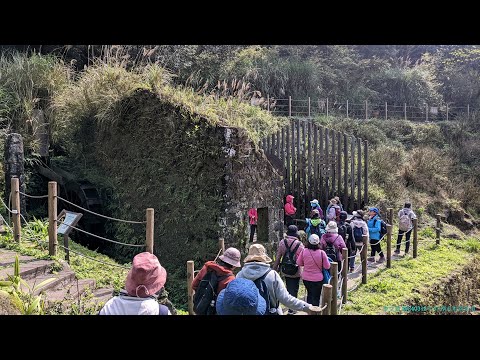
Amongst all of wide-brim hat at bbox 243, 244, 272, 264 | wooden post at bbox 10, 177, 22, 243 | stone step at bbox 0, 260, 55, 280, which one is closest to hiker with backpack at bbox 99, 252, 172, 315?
wide-brim hat at bbox 243, 244, 272, 264

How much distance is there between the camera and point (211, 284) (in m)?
4.32

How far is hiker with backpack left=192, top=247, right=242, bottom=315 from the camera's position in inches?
168

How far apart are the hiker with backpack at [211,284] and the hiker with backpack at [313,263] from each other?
222cm

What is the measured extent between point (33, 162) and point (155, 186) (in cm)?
445

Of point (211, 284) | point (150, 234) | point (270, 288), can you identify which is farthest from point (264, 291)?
point (150, 234)

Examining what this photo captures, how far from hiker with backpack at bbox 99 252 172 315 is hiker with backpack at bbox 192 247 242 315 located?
0.94 metres

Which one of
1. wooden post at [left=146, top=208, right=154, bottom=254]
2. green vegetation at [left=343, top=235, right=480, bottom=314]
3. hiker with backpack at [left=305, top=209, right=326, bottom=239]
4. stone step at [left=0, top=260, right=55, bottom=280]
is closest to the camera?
stone step at [left=0, top=260, right=55, bottom=280]

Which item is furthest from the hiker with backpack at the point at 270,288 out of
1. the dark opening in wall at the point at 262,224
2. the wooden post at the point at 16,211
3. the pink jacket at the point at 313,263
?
the dark opening in wall at the point at 262,224

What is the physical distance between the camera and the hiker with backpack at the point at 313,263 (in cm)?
647

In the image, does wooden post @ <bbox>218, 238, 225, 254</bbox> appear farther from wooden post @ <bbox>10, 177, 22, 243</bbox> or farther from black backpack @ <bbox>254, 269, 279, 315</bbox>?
black backpack @ <bbox>254, 269, 279, 315</bbox>

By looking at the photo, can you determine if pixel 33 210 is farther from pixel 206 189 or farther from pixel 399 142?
pixel 399 142

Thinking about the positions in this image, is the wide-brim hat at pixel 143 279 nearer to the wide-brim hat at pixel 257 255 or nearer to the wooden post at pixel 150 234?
the wide-brim hat at pixel 257 255

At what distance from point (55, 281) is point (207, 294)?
126 inches

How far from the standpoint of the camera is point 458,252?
1238 cm
